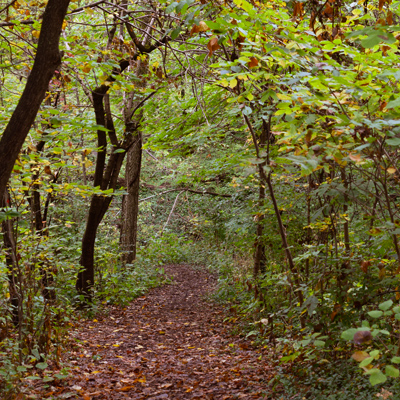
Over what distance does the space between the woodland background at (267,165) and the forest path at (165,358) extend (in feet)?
1.28

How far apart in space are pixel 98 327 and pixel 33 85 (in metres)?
5.65

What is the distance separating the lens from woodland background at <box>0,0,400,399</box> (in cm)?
278

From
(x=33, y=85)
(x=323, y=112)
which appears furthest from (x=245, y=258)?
(x=33, y=85)

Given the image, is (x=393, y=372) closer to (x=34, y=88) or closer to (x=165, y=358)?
(x=34, y=88)

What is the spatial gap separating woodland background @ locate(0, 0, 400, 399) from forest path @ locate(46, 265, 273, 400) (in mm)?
389

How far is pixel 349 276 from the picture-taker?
3654mm

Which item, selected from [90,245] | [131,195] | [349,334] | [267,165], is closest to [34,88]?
[267,165]

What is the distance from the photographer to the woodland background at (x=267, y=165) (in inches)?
109

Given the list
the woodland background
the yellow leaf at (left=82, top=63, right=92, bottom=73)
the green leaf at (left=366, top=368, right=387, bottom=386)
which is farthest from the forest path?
the yellow leaf at (left=82, top=63, right=92, bottom=73)

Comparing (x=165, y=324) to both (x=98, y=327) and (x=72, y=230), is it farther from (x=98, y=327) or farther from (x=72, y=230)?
(x=72, y=230)

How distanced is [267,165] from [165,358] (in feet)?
13.8

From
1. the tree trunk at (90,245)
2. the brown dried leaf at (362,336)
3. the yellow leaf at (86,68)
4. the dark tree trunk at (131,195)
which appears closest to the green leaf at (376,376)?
the brown dried leaf at (362,336)

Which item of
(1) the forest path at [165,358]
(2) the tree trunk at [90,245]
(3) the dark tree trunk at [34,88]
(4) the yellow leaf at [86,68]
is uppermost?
(4) the yellow leaf at [86,68]

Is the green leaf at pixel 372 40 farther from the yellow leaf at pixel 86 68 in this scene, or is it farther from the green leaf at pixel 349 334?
the yellow leaf at pixel 86 68
